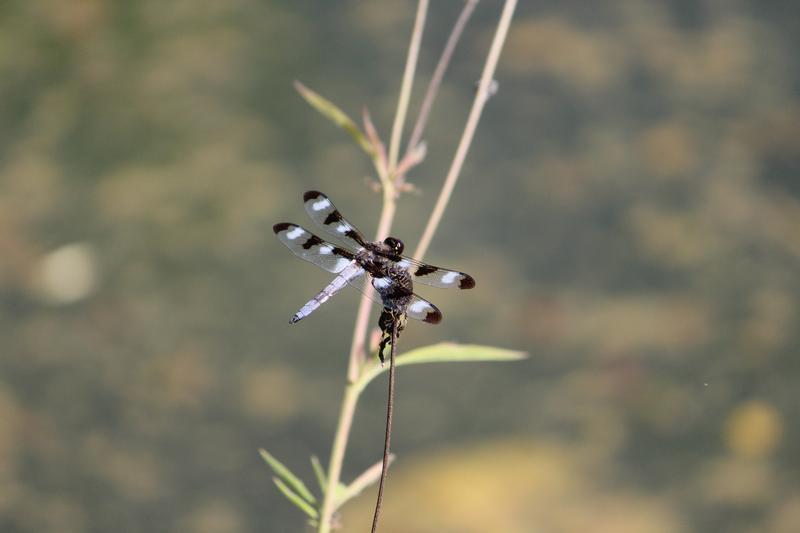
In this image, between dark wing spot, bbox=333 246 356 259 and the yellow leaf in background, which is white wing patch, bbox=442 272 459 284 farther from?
the yellow leaf in background

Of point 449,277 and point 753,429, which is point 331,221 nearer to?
point 449,277

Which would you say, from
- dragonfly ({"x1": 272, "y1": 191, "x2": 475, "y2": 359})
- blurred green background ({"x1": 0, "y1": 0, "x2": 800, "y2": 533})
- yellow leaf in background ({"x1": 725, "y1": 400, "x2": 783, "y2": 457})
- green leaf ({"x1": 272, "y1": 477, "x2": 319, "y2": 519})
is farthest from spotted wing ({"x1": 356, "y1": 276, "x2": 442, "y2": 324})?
yellow leaf in background ({"x1": 725, "y1": 400, "x2": 783, "y2": 457})

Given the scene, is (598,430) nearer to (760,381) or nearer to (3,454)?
(760,381)

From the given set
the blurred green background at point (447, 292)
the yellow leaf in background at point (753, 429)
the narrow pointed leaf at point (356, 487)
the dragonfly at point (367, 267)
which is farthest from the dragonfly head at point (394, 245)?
the yellow leaf in background at point (753, 429)

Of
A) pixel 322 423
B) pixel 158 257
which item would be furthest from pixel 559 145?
pixel 158 257

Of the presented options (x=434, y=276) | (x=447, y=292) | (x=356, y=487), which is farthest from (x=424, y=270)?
(x=447, y=292)

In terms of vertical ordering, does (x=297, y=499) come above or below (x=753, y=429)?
below
